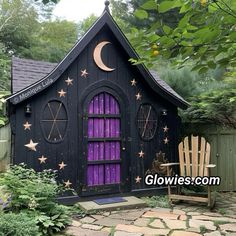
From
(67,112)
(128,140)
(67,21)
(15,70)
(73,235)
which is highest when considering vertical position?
(67,21)

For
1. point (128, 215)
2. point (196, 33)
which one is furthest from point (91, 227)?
point (196, 33)

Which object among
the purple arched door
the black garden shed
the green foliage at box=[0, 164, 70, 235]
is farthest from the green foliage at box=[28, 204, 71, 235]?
the purple arched door

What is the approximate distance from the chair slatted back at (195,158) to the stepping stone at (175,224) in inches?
53.9

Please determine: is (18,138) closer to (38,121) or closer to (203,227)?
(38,121)

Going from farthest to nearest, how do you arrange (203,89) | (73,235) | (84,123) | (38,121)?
1. (203,89)
2. (84,123)
3. (38,121)
4. (73,235)

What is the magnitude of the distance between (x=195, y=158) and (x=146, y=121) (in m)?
1.29

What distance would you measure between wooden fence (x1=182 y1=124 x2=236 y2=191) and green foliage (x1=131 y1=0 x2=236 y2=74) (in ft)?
16.3

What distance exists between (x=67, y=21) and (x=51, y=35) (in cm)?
207

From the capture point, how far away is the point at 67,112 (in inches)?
222

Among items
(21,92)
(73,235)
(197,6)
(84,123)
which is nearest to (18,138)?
(21,92)

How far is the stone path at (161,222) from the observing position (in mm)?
4062

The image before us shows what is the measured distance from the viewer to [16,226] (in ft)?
10.8

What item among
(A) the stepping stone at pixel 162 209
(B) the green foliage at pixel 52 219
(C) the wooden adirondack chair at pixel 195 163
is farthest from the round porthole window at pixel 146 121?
(B) the green foliage at pixel 52 219

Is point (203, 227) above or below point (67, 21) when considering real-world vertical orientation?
below
